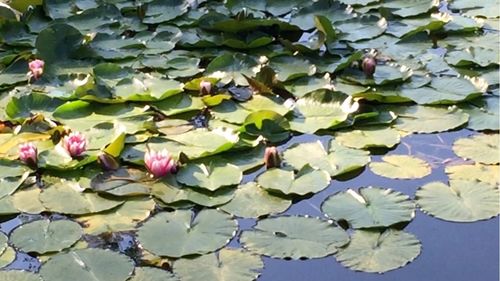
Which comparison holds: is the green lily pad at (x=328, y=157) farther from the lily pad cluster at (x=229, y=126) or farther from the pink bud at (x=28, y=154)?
the pink bud at (x=28, y=154)

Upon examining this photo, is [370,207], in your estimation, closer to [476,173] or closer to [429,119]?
[476,173]

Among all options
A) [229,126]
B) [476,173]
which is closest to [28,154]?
[229,126]

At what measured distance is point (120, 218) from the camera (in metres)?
2.09

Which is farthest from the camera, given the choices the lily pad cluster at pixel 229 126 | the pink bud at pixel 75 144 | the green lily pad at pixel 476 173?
the pink bud at pixel 75 144

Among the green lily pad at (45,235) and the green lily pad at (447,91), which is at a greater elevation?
the green lily pad at (45,235)

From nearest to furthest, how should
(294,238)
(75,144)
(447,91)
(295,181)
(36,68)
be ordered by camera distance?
1. (294,238)
2. (295,181)
3. (75,144)
4. (447,91)
5. (36,68)

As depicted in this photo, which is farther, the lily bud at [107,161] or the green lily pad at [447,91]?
the green lily pad at [447,91]

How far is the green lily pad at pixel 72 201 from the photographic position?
6.98 ft

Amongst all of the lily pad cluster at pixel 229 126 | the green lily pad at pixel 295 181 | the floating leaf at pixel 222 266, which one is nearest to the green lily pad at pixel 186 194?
the lily pad cluster at pixel 229 126

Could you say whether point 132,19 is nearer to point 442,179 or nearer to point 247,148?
point 247,148

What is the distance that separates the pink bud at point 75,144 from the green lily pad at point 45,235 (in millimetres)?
296

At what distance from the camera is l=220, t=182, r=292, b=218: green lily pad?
6.88 ft

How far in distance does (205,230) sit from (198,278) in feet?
0.59

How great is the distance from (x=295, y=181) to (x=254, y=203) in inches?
5.8
